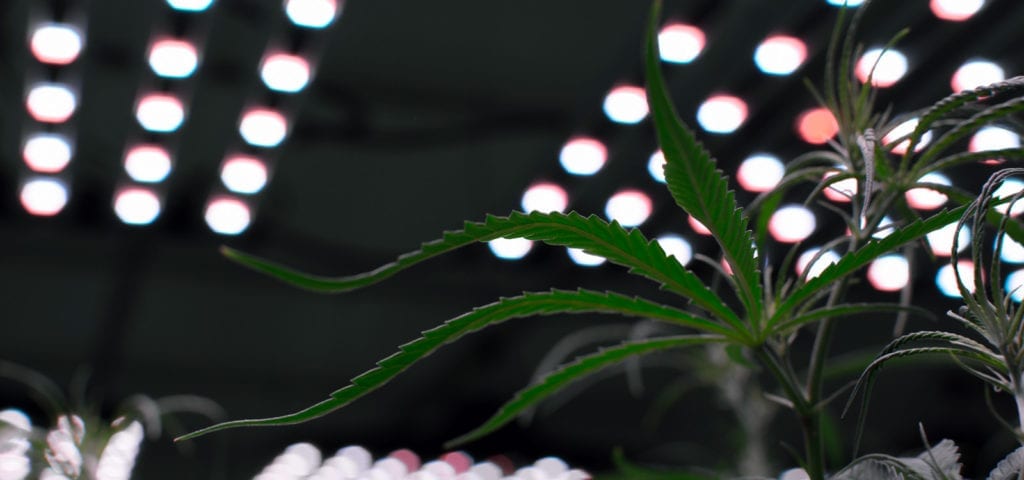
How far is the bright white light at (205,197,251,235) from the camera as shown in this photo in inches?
97.0

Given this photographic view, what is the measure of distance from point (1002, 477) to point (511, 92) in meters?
2.88

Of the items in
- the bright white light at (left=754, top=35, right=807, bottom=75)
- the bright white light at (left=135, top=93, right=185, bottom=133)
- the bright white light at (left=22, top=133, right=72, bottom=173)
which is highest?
the bright white light at (left=22, top=133, right=72, bottom=173)

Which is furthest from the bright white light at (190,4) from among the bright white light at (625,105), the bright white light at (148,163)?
the bright white light at (625,105)

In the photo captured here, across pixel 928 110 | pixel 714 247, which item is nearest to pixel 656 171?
pixel 714 247

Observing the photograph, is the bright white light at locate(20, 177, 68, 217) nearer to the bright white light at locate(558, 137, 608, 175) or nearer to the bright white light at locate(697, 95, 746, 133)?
the bright white light at locate(558, 137, 608, 175)

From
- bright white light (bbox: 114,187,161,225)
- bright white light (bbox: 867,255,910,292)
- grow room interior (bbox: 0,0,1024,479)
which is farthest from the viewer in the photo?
bright white light (bbox: 867,255,910,292)

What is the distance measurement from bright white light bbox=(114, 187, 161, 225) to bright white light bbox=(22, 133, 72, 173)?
169 mm

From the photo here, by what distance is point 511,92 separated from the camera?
10.3 ft

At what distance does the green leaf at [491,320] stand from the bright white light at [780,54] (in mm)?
1645

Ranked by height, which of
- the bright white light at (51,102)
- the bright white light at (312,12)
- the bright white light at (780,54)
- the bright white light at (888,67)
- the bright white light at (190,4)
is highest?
→ the bright white light at (51,102)

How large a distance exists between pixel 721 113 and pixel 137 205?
1252 mm

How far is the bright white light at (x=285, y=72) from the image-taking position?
1916mm

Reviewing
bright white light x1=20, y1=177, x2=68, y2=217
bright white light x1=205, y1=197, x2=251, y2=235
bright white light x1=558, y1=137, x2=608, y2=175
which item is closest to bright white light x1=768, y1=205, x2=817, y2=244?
bright white light x1=558, y1=137, x2=608, y2=175

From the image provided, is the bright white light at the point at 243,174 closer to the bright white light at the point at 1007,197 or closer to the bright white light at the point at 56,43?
the bright white light at the point at 56,43
